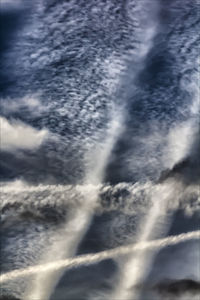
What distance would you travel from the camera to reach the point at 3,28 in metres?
1.11

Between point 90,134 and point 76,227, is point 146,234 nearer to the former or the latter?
point 76,227

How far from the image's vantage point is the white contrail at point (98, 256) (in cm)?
124

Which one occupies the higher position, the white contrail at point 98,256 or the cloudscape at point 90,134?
the cloudscape at point 90,134

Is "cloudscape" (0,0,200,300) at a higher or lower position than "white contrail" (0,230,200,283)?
higher

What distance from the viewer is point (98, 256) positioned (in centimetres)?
131

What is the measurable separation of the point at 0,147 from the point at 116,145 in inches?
14.6

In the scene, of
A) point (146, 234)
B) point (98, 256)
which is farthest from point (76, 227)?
point (146, 234)

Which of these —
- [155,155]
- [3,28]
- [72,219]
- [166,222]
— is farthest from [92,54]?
[166,222]

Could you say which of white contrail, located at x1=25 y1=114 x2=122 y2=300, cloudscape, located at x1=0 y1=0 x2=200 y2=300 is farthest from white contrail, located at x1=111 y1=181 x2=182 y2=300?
white contrail, located at x1=25 y1=114 x2=122 y2=300

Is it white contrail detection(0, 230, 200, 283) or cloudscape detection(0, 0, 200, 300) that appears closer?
cloudscape detection(0, 0, 200, 300)

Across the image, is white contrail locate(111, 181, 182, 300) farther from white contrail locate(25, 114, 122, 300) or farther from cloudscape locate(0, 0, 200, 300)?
white contrail locate(25, 114, 122, 300)

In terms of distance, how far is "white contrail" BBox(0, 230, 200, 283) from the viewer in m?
1.24

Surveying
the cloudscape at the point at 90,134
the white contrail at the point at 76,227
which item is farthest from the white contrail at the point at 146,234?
the white contrail at the point at 76,227

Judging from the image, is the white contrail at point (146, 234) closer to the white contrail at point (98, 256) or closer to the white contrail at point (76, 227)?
the white contrail at point (98, 256)
